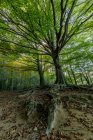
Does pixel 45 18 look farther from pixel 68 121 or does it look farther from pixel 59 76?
pixel 68 121

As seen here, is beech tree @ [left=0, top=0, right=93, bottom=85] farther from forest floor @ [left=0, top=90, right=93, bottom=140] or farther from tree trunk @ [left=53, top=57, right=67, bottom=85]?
forest floor @ [left=0, top=90, right=93, bottom=140]

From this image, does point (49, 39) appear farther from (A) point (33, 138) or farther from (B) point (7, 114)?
(A) point (33, 138)

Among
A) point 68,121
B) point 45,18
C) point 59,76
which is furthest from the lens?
point 59,76

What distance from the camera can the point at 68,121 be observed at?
5051mm

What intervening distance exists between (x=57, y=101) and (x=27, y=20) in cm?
389

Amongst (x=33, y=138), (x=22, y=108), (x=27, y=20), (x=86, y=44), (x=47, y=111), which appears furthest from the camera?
(x=86, y=44)

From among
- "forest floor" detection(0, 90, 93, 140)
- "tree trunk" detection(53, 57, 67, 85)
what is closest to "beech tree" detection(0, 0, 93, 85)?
"tree trunk" detection(53, 57, 67, 85)

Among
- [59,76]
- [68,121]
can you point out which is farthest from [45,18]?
[68,121]

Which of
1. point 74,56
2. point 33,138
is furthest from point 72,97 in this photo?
point 74,56

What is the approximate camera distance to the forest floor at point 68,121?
4.50 m

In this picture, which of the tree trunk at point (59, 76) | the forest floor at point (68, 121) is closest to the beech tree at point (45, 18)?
the tree trunk at point (59, 76)

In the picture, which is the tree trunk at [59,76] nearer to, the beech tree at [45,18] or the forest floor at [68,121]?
the beech tree at [45,18]

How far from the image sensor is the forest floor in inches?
177

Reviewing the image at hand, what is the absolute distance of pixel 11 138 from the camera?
15.4ft
